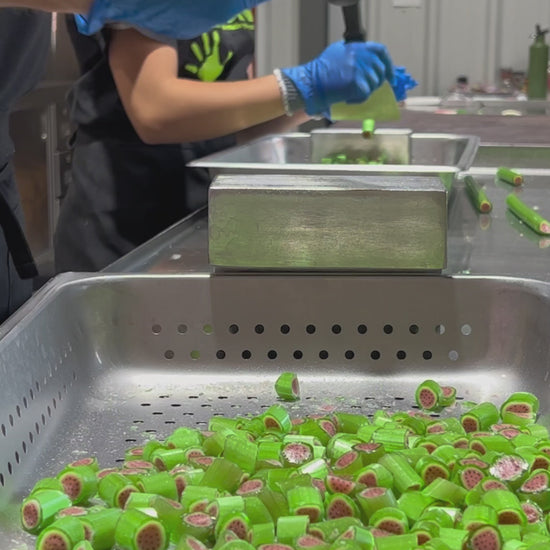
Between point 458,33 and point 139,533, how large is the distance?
16.3 feet

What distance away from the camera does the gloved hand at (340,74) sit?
84.8 inches

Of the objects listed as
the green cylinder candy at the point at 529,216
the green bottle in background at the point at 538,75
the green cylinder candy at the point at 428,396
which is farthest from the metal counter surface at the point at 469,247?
the green bottle in background at the point at 538,75

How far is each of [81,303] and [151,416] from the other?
0.20 metres

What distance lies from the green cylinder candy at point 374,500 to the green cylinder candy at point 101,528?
235 mm

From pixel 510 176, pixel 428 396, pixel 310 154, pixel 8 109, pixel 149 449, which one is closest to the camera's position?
pixel 149 449

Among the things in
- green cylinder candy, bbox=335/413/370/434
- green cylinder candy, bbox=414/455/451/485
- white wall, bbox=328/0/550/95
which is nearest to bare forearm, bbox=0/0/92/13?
green cylinder candy, bbox=335/413/370/434

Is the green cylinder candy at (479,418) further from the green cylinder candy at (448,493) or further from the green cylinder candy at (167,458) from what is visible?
the green cylinder candy at (167,458)

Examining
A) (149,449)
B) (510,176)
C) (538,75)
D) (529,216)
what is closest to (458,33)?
(538,75)

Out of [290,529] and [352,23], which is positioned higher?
[352,23]

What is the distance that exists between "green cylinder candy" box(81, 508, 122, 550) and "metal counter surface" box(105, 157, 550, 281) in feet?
1.76

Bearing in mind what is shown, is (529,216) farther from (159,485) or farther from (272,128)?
(159,485)

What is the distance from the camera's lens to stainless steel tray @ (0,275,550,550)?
4.33ft

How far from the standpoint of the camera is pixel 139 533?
91 cm

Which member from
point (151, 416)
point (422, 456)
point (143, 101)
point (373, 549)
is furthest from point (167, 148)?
point (373, 549)
